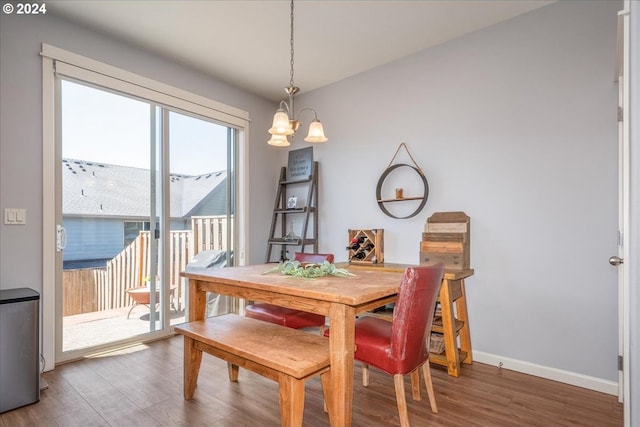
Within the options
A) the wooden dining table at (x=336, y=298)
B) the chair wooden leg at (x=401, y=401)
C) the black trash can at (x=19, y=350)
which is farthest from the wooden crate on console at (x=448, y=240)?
the black trash can at (x=19, y=350)

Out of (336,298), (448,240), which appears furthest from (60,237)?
(448,240)

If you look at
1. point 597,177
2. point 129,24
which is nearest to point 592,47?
point 597,177

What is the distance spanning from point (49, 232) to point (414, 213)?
298 centimetres

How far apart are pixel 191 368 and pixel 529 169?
275 cm

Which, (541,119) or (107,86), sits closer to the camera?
(541,119)

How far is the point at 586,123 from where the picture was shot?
7.59 ft

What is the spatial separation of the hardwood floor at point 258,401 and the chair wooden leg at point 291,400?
39 centimetres

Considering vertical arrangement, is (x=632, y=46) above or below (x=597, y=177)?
above

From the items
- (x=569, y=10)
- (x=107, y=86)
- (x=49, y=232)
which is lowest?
(x=49, y=232)

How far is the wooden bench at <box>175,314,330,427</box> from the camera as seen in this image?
4.96 ft

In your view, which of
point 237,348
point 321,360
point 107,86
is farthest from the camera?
point 107,86

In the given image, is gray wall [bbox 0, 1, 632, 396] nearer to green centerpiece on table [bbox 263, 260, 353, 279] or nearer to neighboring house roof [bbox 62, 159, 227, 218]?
neighboring house roof [bbox 62, 159, 227, 218]

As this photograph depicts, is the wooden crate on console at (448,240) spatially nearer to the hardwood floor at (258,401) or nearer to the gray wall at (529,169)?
the gray wall at (529,169)

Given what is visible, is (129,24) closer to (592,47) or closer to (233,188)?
(233,188)
